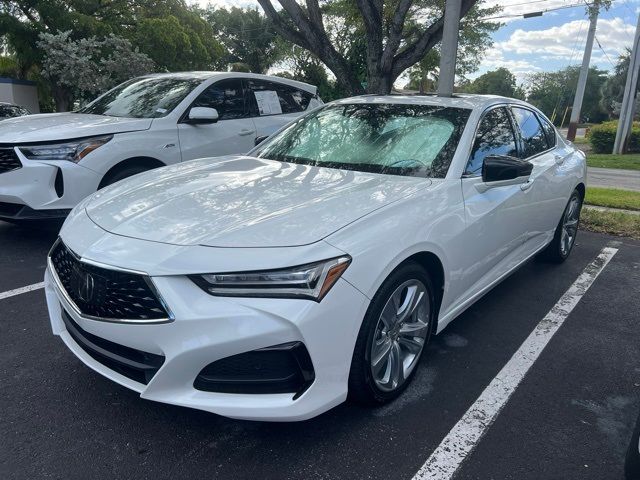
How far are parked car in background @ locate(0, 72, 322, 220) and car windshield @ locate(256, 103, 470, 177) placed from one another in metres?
1.76

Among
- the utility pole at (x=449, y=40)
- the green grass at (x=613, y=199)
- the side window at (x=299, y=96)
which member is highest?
the utility pole at (x=449, y=40)

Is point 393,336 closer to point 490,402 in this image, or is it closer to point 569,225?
point 490,402

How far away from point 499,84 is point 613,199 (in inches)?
3083

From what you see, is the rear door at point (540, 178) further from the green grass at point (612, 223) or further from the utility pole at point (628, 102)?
the utility pole at point (628, 102)

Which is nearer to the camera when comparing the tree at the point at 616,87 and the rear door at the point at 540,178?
the rear door at the point at 540,178

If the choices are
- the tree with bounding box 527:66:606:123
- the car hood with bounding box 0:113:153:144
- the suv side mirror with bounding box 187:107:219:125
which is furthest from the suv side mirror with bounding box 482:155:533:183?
the tree with bounding box 527:66:606:123

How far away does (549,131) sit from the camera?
487 cm

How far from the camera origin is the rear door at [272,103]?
6277 mm

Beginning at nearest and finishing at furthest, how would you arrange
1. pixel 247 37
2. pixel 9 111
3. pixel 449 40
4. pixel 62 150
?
pixel 62 150 < pixel 449 40 < pixel 9 111 < pixel 247 37

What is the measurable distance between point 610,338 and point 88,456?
3323 millimetres

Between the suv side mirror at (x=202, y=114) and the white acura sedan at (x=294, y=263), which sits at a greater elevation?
the suv side mirror at (x=202, y=114)

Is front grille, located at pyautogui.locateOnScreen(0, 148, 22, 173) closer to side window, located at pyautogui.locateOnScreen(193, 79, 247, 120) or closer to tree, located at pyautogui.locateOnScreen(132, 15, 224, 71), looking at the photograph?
side window, located at pyautogui.locateOnScreen(193, 79, 247, 120)

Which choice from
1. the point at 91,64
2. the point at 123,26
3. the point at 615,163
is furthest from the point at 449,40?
the point at 123,26

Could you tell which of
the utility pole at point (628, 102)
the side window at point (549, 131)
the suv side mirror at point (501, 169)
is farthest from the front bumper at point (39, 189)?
the utility pole at point (628, 102)
